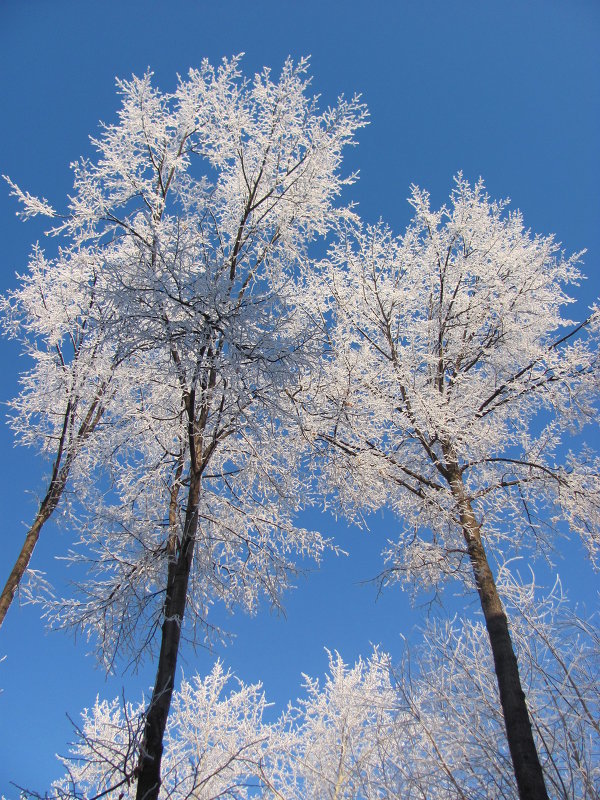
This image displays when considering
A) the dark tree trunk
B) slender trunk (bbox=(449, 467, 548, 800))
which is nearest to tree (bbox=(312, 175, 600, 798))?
slender trunk (bbox=(449, 467, 548, 800))

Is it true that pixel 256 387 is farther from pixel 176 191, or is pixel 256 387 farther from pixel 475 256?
pixel 475 256

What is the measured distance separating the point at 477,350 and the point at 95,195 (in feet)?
16.0

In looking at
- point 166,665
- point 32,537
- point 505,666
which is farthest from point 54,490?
point 505,666

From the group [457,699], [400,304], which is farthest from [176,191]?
[457,699]

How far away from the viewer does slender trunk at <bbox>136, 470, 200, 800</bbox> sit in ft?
11.3

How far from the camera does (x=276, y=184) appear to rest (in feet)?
19.6

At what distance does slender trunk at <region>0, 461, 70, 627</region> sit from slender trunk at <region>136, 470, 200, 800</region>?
171 cm

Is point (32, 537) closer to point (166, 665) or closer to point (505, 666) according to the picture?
point (166, 665)

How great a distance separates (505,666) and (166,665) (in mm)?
2799

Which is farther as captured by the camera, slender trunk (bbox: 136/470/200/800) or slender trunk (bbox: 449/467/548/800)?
slender trunk (bbox: 449/467/548/800)

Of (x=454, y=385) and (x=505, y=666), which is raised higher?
(x=454, y=385)

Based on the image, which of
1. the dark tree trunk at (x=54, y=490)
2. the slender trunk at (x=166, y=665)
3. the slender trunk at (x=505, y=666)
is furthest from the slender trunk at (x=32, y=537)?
the slender trunk at (x=505, y=666)

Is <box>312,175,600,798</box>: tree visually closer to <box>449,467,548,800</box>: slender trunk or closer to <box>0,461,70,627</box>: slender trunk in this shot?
<box>449,467,548,800</box>: slender trunk

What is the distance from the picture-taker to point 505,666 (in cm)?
457
